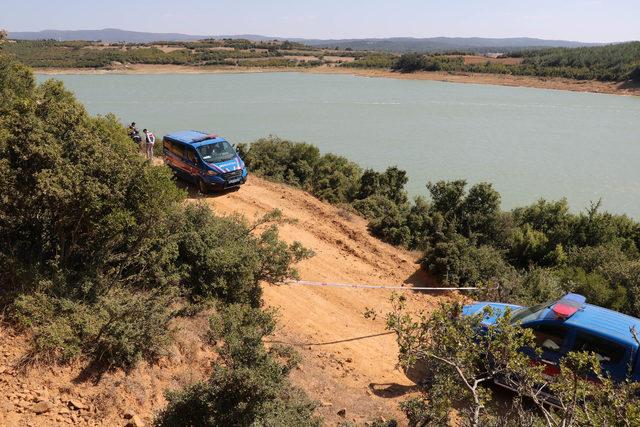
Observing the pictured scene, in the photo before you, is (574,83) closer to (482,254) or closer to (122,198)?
(482,254)

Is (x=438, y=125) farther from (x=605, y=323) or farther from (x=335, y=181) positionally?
(x=605, y=323)

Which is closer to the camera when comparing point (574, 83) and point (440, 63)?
point (574, 83)

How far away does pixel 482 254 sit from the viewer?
45.8 ft

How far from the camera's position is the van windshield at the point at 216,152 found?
54.1 ft

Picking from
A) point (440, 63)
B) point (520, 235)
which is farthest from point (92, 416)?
point (440, 63)

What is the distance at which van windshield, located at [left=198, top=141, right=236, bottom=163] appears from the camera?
16484 millimetres

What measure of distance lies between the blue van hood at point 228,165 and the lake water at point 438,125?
10.5 metres

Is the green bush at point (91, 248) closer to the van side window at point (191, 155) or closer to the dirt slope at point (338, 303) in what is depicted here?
the dirt slope at point (338, 303)

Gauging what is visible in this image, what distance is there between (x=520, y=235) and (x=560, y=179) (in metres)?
14.0

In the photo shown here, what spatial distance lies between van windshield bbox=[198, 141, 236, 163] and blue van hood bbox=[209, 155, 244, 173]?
0.18 metres

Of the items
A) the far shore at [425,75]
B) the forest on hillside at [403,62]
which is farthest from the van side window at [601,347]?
the forest on hillside at [403,62]

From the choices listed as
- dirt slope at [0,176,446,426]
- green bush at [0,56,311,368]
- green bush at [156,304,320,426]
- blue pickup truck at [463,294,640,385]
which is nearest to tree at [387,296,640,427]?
green bush at [156,304,320,426]

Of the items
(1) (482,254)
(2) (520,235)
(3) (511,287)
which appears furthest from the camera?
(2) (520,235)

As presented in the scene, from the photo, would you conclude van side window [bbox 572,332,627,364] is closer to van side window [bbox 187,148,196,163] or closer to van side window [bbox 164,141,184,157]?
van side window [bbox 187,148,196,163]
